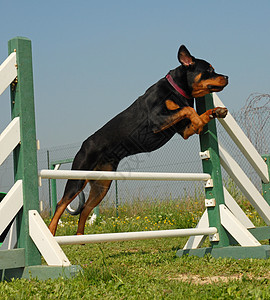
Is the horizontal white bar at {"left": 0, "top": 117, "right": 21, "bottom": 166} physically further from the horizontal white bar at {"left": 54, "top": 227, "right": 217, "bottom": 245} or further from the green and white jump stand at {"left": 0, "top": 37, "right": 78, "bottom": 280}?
the horizontal white bar at {"left": 54, "top": 227, "right": 217, "bottom": 245}

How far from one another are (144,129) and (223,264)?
4.02 feet

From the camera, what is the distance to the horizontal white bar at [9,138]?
2.41m

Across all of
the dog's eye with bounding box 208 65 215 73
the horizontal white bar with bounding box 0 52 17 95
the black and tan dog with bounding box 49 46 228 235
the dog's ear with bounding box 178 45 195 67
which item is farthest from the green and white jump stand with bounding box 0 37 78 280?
the dog's eye with bounding box 208 65 215 73

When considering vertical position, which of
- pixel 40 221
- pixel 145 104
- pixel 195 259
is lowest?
pixel 195 259

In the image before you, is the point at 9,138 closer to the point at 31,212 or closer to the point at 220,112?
the point at 31,212

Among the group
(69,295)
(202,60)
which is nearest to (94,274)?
(69,295)

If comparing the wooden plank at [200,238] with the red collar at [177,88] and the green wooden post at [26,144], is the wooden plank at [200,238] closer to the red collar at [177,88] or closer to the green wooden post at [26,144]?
the red collar at [177,88]

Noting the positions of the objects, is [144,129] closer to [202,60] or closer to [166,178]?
[166,178]

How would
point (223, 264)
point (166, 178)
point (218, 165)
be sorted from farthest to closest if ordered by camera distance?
1. point (218, 165)
2. point (166, 178)
3. point (223, 264)

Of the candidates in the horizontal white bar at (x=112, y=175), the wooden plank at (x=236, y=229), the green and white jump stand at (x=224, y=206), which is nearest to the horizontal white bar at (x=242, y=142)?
the green and white jump stand at (x=224, y=206)

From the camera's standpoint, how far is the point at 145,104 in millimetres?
3414

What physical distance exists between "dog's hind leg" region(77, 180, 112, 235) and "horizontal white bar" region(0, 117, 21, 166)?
136 cm

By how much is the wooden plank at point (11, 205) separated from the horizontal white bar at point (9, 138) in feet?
0.61

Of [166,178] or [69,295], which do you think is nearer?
[69,295]
